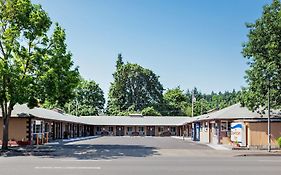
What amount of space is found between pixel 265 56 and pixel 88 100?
75.5 meters

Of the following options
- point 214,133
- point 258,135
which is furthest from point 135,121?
point 258,135

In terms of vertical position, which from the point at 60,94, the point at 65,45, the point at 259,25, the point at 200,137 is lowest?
the point at 200,137

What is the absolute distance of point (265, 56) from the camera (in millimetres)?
33281

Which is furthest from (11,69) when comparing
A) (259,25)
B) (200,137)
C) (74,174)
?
(200,137)

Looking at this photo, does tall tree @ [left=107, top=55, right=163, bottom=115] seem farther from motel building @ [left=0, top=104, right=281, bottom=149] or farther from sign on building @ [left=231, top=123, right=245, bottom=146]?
sign on building @ [left=231, top=123, right=245, bottom=146]

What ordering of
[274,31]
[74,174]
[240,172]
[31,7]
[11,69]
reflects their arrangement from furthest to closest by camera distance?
[274,31]
[31,7]
[11,69]
[240,172]
[74,174]

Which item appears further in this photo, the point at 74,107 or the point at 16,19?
the point at 74,107

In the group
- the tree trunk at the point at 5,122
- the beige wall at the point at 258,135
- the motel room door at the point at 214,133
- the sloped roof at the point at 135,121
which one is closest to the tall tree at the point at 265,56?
the beige wall at the point at 258,135

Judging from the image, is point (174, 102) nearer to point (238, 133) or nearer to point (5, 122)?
point (238, 133)

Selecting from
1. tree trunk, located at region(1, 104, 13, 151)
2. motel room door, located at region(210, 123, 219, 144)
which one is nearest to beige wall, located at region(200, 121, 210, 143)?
motel room door, located at region(210, 123, 219, 144)

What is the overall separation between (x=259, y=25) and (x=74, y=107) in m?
74.7

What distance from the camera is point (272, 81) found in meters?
32.7

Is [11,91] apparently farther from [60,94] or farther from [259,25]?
[259,25]

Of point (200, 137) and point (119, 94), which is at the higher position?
point (119, 94)
